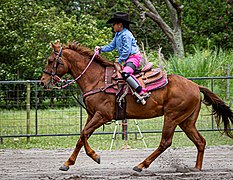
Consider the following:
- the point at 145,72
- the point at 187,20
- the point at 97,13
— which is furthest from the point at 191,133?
the point at 187,20

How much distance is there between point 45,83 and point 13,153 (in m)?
2.97

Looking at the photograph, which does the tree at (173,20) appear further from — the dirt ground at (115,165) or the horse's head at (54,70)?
the horse's head at (54,70)

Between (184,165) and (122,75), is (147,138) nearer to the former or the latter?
(184,165)

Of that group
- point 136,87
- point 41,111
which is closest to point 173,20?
point 41,111

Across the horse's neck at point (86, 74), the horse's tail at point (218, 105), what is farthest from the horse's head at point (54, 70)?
the horse's tail at point (218, 105)

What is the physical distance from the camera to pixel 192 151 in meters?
11.1

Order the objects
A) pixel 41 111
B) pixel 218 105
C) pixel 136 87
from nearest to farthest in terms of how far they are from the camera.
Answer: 1. pixel 136 87
2. pixel 218 105
3. pixel 41 111

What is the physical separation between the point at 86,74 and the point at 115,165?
1.68 meters

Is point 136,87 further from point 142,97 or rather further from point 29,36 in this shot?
point 29,36

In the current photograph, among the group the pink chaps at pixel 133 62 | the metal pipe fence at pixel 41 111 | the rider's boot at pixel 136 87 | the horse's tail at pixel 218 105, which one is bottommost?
the metal pipe fence at pixel 41 111

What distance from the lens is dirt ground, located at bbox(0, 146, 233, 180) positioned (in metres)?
8.20

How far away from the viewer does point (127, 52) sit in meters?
8.58

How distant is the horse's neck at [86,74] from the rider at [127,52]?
0.41 metres

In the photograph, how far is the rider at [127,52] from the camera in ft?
27.7
